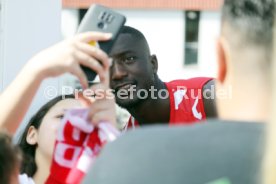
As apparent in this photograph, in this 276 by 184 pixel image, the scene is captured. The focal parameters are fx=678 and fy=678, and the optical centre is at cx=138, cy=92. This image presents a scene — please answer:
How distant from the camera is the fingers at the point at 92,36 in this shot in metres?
1.42

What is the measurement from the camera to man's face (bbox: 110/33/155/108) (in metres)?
3.26

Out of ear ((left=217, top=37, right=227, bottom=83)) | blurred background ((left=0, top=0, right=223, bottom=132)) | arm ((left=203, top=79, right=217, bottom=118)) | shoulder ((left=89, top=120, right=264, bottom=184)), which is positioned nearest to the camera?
shoulder ((left=89, top=120, right=264, bottom=184))

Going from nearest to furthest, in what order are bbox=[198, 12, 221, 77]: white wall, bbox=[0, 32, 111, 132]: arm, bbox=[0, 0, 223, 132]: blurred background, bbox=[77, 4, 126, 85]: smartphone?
bbox=[0, 32, 111, 132]: arm, bbox=[77, 4, 126, 85]: smartphone, bbox=[0, 0, 223, 132]: blurred background, bbox=[198, 12, 221, 77]: white wall

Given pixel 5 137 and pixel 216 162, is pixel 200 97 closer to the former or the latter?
pixel 5 137

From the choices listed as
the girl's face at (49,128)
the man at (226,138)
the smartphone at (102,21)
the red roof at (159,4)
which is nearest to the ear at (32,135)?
the girl's face at (49,128)

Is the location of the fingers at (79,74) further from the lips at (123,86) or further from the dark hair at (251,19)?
the lips at (123,86)

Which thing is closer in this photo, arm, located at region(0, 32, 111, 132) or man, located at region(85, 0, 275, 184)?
man, located at region(85, 0, 275, 184)

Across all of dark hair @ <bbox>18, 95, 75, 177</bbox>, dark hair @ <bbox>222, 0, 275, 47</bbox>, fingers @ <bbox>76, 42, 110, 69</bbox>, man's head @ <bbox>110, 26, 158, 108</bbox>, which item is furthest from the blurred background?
dark hair @ <bbox>222, 0, 275, 47</bbox>

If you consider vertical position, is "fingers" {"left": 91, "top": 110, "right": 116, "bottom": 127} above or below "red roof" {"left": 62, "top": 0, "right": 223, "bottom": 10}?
above

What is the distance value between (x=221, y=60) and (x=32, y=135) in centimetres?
169

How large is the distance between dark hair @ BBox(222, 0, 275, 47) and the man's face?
6.52 ft

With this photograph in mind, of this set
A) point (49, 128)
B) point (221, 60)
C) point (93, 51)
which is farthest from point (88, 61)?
point (49, 128)

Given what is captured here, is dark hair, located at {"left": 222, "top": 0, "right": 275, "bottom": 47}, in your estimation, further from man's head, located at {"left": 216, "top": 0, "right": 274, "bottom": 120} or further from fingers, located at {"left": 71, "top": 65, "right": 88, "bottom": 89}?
fingers, located at {"left": 71, "top": 65, "right": 88, "bottom": 89}

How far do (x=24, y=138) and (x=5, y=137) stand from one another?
1.30 metres
